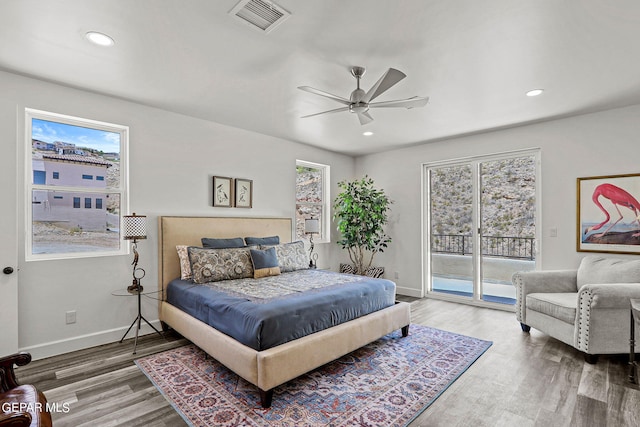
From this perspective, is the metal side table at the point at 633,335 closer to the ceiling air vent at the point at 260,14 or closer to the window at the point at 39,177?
the ceiling air vent at the point at 260,14

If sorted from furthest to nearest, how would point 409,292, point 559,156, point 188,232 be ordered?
point 409,292, point 559,156, point 188,232

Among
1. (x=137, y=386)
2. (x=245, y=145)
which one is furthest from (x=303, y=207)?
(x=137, y=386)

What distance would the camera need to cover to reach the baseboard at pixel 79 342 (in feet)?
9.70

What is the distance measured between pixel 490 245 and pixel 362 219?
2.00m

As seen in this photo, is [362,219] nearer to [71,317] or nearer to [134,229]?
[134,229]

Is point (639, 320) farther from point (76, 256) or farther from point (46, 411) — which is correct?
point (76, 256)

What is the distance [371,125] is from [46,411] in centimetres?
409

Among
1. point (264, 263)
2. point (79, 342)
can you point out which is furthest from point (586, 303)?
point (79, 342)

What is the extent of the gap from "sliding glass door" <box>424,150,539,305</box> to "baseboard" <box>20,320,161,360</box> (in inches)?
174

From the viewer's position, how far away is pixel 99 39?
2.26 meters

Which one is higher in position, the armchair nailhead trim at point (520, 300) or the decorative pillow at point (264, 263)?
the decorative pillow at point (264, 263)

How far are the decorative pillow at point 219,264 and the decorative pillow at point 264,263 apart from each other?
10 cm

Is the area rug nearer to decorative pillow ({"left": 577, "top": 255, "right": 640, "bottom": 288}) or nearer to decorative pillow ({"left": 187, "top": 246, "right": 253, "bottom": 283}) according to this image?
decorative pillow ({"left": 187, "top": 246, "right": 253, "bottom": 283})

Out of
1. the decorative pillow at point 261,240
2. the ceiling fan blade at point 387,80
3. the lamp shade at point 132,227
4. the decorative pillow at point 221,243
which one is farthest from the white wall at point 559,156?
the lamp shade at point 132,227
